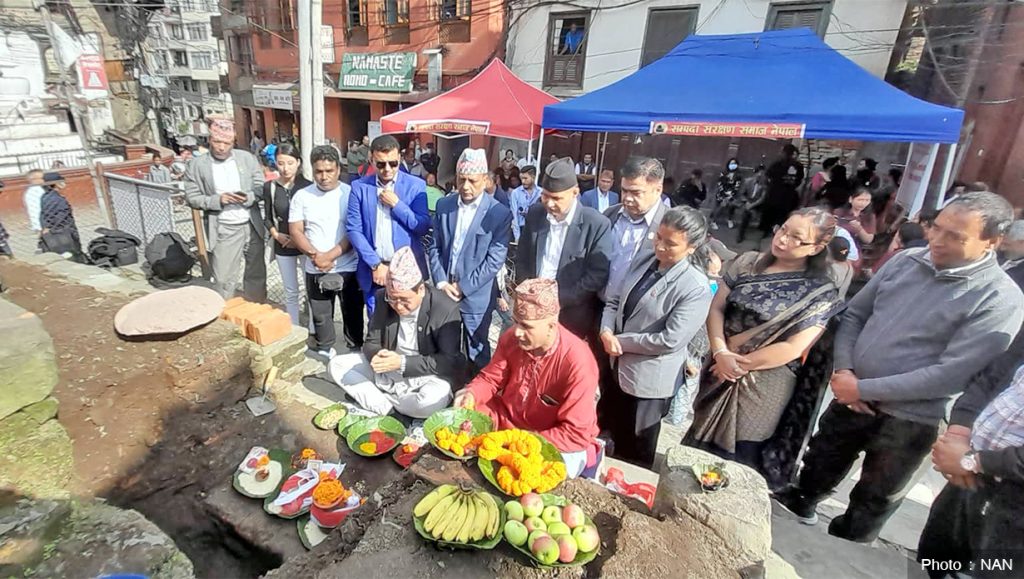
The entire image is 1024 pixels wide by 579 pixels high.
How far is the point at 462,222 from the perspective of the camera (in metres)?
3.58

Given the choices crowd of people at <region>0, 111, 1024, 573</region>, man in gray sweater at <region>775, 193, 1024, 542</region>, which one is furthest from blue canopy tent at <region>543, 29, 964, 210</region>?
man in gray sweater at <region>775, 193, 1024, 542</region>

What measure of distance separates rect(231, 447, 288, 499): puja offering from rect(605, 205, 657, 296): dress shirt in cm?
232

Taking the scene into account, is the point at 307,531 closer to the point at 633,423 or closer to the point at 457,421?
the point at 457,421

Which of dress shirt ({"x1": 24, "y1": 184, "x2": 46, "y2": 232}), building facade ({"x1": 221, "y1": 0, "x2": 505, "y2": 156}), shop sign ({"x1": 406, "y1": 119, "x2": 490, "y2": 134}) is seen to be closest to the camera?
dress shirt ({"x1": 24, "y1": 184, "x2": 46, "y2": 232})

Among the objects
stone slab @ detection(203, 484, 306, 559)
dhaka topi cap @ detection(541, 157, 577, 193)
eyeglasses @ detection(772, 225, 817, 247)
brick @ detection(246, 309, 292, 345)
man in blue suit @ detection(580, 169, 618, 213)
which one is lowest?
stone slab @ detection(203, 484, 306, 559)

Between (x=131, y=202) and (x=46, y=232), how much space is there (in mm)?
892

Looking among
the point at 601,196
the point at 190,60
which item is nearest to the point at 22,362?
the point at 601,196

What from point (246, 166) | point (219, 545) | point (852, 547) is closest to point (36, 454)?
point (219, 545)

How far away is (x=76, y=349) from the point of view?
122 inches

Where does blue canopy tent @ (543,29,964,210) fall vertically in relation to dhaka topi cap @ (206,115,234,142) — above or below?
above

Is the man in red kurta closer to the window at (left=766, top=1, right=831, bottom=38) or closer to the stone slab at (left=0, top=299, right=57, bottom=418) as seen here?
the stone slab at (left=0, top=299, right=57, bottom=418)

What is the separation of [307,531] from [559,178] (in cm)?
248

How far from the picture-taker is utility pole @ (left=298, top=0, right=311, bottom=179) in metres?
5.16

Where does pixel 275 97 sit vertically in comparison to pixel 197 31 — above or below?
below
